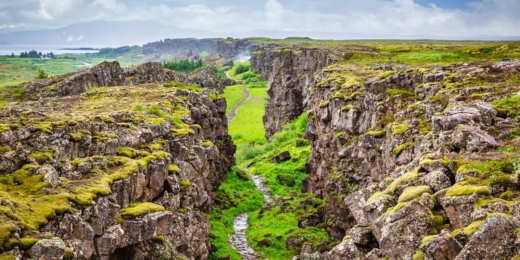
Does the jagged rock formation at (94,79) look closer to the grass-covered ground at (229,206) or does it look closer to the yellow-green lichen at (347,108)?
the grass-covered ground at (229,206)

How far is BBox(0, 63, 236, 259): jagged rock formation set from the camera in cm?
1986

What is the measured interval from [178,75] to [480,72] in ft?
347

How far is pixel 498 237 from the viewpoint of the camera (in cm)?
1561

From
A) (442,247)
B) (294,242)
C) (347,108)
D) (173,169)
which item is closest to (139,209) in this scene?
(173,169)


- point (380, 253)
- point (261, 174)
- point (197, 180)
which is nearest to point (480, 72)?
point (380, 253)

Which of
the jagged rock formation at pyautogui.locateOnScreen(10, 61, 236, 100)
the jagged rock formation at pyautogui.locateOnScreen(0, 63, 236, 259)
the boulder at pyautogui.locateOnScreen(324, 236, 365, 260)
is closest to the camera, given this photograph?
the jagged rock formation at pyautogui.locateOnScreen(0, 63, 236, 259)

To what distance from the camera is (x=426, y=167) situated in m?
24.6

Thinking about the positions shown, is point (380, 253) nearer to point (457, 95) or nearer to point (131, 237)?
point (131, 237)

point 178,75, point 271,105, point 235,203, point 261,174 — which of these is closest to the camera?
point 235,203

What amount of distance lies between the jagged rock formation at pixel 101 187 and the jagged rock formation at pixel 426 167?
48.2 feet

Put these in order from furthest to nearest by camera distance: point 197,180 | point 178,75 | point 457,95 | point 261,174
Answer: point 178,75 < point 261,174 < point 197,180 < point 457,95

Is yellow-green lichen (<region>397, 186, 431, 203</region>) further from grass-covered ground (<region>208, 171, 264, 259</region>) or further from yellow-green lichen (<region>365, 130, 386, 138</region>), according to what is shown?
grass-covered ground (<region>208, 171, 264, 259</region>)

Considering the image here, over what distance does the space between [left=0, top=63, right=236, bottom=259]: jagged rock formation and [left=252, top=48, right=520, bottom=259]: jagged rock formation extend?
48.2 ft

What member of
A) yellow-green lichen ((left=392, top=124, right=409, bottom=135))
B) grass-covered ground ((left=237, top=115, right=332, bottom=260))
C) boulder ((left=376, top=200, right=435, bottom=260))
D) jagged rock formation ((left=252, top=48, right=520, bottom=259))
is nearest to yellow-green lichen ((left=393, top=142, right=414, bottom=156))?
jagged rock formation ((left=252, top=48, right=520, bottom=259))
